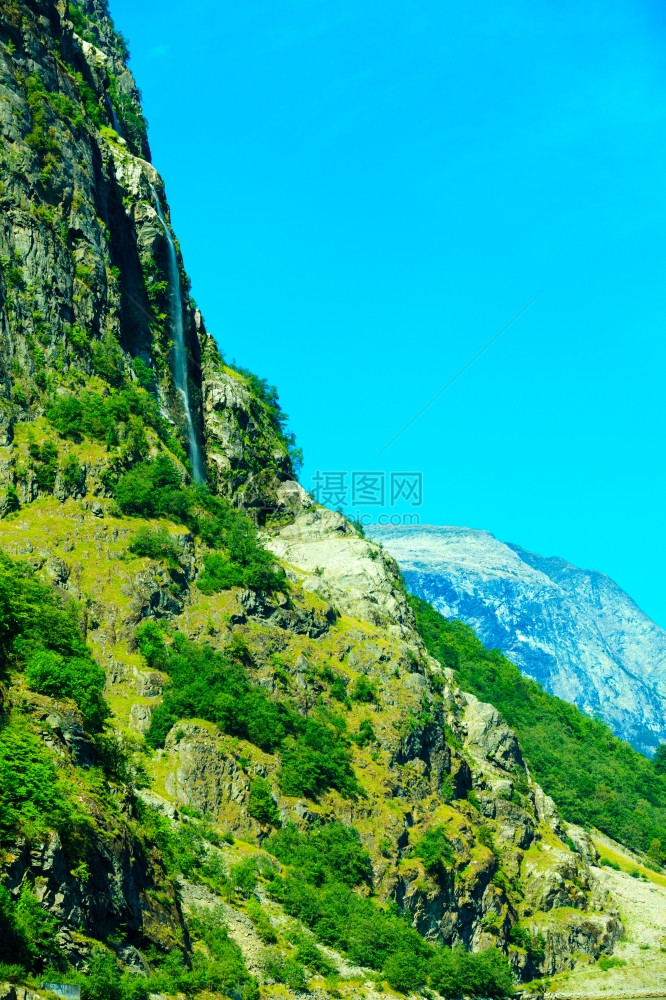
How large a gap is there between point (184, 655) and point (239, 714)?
4.78m

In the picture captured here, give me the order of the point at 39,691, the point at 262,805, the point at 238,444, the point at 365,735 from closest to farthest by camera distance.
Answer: the point at 39,691
the point at 262,805
the point at 365,735
the point at 238,444

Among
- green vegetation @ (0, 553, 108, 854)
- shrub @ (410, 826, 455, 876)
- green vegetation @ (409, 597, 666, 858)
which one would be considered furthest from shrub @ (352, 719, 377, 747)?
green vegetation @ (409, 597, 666, 858)

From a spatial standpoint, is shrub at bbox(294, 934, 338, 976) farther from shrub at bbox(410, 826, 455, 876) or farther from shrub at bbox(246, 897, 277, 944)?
shrub at bbox(410, 826, 455, 876)

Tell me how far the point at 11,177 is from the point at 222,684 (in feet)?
Answer: 126

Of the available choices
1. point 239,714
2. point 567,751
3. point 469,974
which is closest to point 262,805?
point 239,714

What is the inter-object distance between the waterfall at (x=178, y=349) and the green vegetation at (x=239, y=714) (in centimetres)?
2612

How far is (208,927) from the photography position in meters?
42.7

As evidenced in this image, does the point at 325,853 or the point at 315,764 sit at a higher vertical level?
the point at 315,764

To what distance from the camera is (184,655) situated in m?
59.6

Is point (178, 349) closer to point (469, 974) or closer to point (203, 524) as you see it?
point (203, 524)

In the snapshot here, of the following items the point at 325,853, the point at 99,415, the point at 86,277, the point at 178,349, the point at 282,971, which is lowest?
the point at 282,971

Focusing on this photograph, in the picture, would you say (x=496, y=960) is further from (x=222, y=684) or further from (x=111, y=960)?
(x=111, y=960)

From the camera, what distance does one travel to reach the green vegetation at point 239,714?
56250 mm

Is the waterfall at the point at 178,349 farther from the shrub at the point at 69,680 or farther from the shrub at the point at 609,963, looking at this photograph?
the shrub at the point at 609,963
